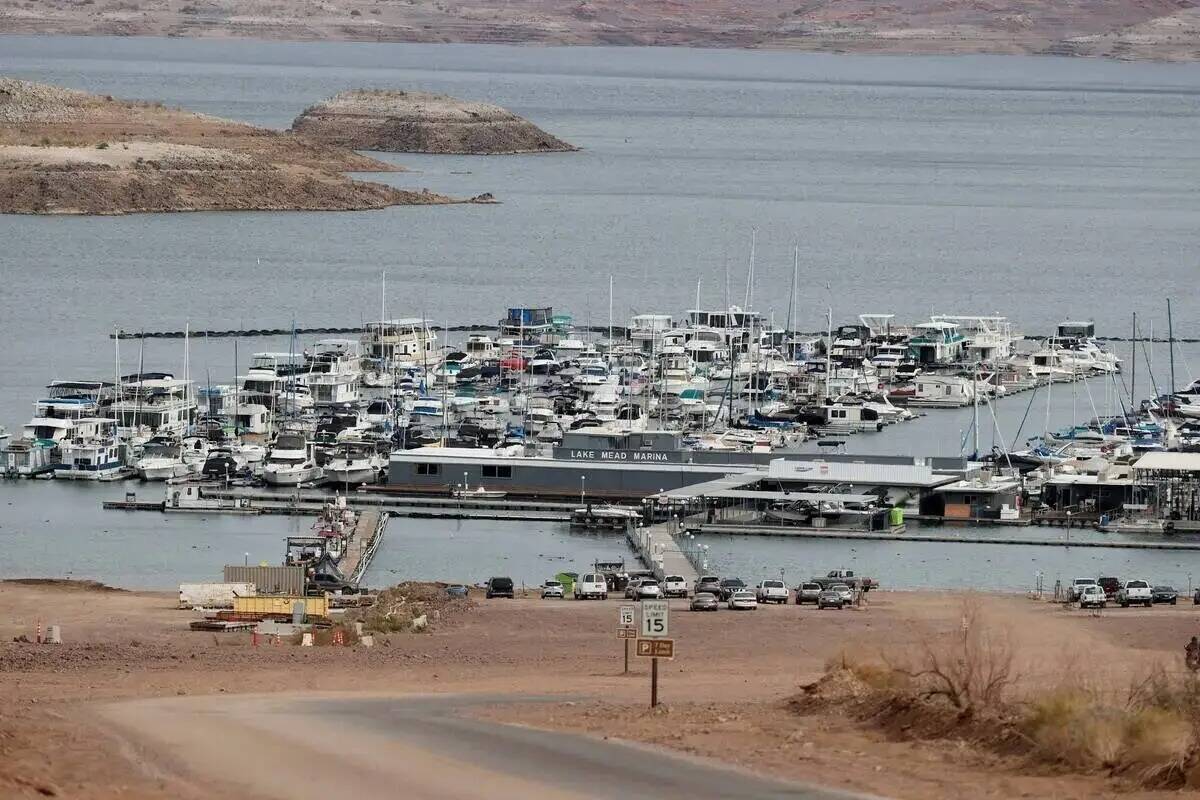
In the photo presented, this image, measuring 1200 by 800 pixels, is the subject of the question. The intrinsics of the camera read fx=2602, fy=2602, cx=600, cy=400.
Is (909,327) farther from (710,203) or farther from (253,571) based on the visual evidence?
(710,203)

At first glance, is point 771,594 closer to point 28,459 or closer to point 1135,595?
point 1135,595

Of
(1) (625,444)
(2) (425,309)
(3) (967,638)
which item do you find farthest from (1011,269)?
(3) (967,638)

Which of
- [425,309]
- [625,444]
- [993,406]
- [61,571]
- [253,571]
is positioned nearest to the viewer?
[253,571]

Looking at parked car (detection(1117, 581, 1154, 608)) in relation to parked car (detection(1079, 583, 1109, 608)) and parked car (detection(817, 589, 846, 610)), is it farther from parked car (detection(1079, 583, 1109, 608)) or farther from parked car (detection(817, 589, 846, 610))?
parked car (detection(817, 589, 846, 610))

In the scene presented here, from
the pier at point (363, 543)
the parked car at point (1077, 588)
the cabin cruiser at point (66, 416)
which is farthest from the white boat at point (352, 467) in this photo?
the parked car at point (1077, 588)

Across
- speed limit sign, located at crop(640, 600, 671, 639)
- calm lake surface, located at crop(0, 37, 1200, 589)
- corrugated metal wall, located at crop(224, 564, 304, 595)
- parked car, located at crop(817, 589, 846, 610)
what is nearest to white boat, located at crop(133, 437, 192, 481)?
calm lake surface, located at crop(0, 37, 1200, 589)

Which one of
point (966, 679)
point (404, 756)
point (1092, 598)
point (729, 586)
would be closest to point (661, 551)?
point (729, 586)
